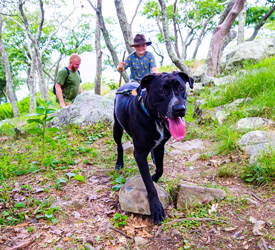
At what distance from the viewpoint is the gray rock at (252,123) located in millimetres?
3957

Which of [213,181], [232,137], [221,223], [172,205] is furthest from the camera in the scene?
[232,137]

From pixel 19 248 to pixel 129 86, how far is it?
2.29 metres

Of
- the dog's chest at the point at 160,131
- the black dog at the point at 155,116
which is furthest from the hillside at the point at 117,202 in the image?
the dog's chest at the point at 160,131

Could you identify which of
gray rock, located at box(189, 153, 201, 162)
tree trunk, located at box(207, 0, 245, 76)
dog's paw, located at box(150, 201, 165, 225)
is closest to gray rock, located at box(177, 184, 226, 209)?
dog's paw, located at box(150, 201, 165, 225)

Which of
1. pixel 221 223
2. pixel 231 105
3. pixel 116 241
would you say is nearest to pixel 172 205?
pixel 221 223

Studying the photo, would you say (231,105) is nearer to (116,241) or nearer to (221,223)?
(221,223)

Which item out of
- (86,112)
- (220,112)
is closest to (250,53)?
(220,112)

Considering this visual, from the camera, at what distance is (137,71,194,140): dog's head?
2.07 metres

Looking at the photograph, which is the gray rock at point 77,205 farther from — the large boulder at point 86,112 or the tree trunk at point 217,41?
the tree trunk at point 217,41

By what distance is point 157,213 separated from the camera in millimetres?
2346

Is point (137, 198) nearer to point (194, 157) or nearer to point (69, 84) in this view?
point (194, 157)

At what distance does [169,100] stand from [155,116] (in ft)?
0.91

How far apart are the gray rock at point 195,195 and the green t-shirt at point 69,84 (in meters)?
4.41

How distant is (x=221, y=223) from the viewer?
7.32ft
